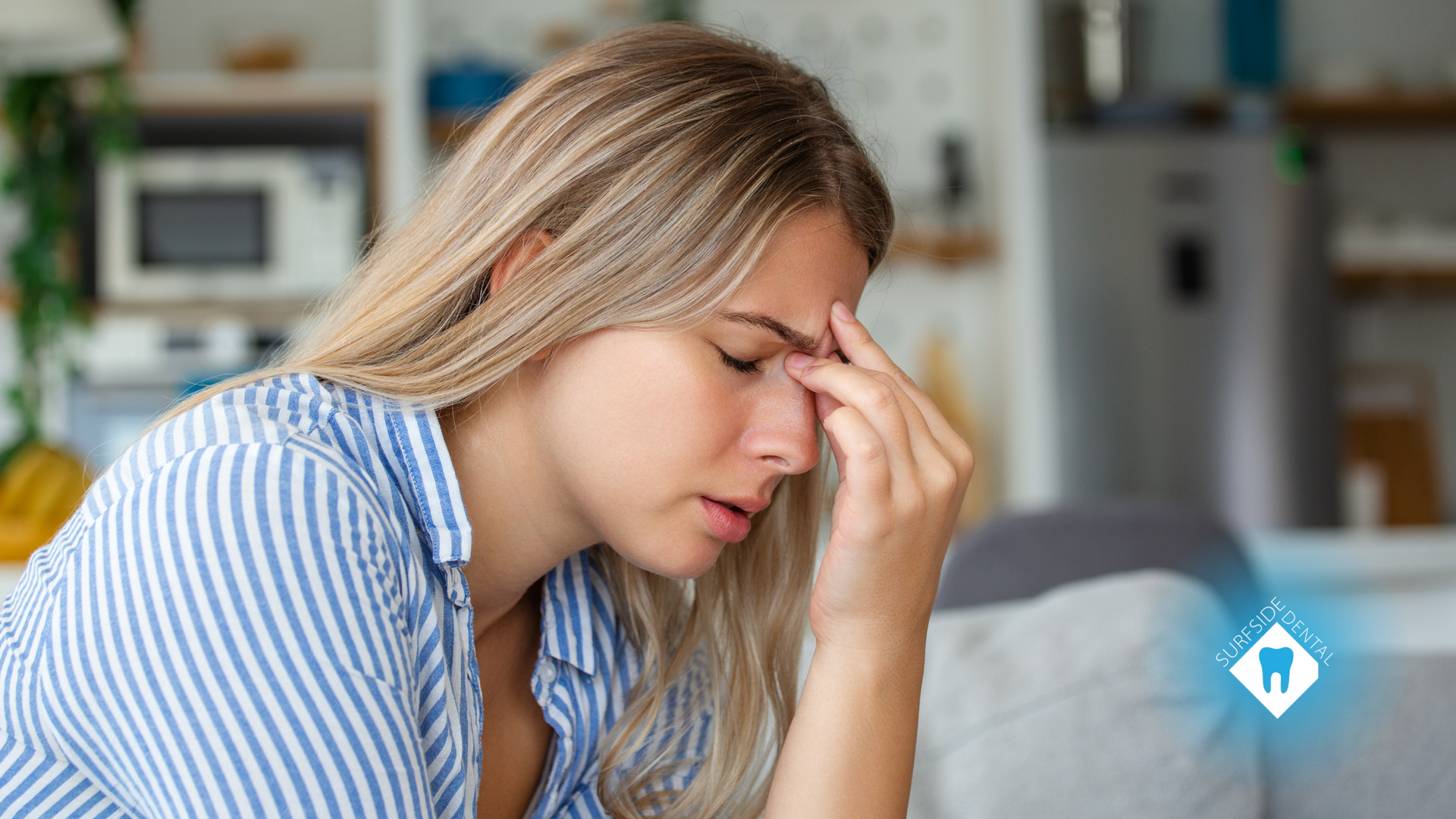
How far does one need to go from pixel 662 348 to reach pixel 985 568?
0.86 m

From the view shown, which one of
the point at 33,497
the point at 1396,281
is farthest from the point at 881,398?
the point at 1396,281

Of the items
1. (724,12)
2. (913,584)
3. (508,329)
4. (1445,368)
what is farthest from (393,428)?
(1445,368)

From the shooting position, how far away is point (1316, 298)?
10.7ft

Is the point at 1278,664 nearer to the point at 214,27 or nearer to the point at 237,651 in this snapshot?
the point at 237,651

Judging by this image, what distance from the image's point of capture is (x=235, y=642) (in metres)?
0.62

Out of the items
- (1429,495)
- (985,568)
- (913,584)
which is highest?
(913,584)

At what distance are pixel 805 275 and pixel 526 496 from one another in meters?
0.28

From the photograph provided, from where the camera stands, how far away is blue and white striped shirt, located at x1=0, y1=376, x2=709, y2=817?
2.01ft

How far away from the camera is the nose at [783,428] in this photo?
0.88 m

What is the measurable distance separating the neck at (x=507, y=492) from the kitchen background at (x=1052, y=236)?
2.27m

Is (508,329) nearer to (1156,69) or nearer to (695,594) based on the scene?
(695,594)

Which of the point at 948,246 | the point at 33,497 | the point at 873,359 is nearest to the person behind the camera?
the point at 873,359

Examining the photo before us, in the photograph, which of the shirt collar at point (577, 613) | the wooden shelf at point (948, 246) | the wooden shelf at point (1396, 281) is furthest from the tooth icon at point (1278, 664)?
the wooden shelf at point (1396, 281)

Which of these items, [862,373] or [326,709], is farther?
[862,373]
